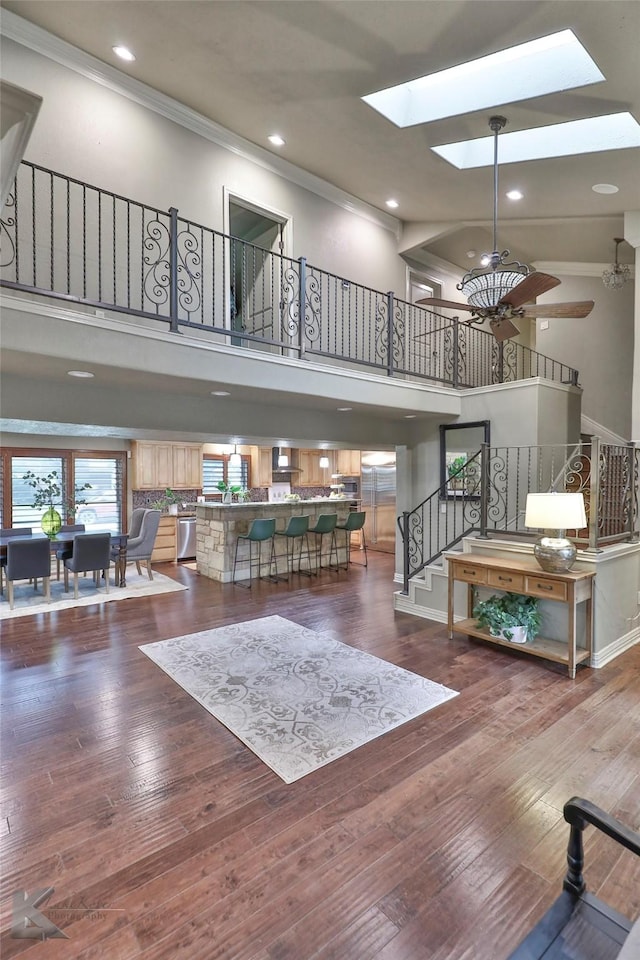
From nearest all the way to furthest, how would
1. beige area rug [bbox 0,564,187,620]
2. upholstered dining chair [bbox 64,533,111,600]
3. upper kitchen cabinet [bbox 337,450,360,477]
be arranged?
1. beige area rug [bbox 0,564,187,620]
2. upholstered dining chair [bbox 64,533,111,600]
3. upper kitchen cabinet [bbox 337,450,360,477]

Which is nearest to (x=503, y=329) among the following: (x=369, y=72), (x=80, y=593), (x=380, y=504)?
(x=369, y=72)

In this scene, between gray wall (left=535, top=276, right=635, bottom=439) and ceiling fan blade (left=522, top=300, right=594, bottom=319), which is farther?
gray wall (left=535, top=276, right=635, bottom=439)

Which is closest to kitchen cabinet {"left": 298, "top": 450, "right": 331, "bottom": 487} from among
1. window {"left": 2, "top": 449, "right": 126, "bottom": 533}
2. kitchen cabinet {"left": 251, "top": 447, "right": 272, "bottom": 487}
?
kitchen cabinet {"left": 251, "top": 447, "right": 272, "bottom": 487}

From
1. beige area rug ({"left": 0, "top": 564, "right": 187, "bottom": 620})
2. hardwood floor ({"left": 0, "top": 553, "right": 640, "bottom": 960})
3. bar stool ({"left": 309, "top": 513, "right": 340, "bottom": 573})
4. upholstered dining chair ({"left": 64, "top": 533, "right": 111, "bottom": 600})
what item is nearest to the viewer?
hardwood floor ({"left": 0, "top": 553, "right": 640, "bottom": 960})

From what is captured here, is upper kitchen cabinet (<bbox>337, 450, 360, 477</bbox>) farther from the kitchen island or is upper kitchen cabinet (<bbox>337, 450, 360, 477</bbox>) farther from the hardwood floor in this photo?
the hardwood floor

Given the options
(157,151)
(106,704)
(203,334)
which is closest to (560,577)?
(106,704)

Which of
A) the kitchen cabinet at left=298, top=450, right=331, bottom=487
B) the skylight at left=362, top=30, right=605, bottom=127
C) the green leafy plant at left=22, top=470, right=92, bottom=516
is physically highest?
the skylight at left=362, top=30, right=605, bottom=127

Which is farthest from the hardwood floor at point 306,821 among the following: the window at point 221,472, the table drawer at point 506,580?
the window at point 221,472

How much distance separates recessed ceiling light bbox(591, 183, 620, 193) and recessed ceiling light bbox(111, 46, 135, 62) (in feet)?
15.7

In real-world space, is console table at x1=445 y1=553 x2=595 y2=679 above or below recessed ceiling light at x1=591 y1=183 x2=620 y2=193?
below

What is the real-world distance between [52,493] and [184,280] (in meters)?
5.10

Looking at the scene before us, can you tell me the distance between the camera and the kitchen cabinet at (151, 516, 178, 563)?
9.01m

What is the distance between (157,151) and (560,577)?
5868 millimetres

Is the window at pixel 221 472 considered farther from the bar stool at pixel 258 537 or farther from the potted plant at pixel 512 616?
the potted plant at pixel 512 616
